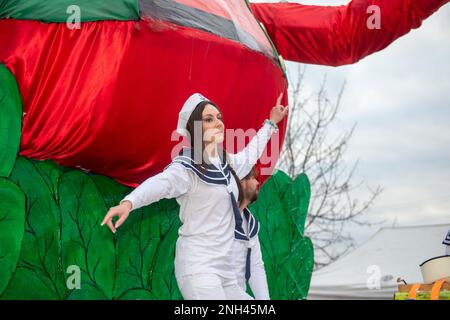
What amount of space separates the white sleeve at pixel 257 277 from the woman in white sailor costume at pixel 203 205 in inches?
10.8

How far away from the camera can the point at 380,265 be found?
6336mm

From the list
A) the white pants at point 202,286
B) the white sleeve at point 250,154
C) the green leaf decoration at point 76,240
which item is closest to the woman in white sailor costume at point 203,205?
the white pants at point 202,286

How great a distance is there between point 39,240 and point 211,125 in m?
0.85

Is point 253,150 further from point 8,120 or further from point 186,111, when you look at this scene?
point 8,120

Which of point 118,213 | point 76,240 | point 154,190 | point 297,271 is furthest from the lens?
point 297,271

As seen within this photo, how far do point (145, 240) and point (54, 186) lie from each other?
1.69 feet

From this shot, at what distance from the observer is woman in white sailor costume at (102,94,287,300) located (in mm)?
2734

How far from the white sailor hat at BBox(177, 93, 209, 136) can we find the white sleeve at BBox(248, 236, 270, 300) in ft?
2.20

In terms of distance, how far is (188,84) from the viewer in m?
3.05

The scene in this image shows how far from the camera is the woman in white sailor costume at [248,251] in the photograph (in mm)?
3070

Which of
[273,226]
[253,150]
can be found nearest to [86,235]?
[253,150]

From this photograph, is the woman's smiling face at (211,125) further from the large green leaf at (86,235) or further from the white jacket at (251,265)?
the large green leaf at (86,235)
